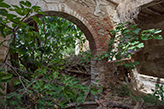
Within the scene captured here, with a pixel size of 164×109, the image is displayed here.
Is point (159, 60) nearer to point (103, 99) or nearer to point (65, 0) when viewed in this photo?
point (103, 99)

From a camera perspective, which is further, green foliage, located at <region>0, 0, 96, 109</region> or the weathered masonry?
the weathered masonry

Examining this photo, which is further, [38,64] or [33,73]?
[38,64]

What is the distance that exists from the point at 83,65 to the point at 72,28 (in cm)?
178

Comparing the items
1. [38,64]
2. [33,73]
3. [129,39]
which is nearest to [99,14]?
[129,39]

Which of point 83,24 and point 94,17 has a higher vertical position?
point 94,17

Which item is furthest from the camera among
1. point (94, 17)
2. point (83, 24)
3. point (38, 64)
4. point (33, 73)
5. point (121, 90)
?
point (121, 90)

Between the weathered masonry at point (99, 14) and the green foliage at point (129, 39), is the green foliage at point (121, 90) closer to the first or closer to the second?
the weathered masonry at point (99, 14)

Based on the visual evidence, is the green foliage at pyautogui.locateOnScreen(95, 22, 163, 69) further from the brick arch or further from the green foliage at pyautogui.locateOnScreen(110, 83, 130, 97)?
the green foliage at pyautogui.locateOnScreen(110, 83, 130, 97)

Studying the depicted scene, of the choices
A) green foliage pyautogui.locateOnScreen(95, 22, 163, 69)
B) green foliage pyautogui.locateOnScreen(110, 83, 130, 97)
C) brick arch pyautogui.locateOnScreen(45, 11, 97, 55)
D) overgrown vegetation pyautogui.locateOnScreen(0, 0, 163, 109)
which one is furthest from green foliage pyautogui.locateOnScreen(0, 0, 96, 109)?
green foliage pyautogui.locateOnScreen(110, 83, 130, 97)

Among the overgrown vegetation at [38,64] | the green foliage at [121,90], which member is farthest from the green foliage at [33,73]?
the green foliage at [121,90]

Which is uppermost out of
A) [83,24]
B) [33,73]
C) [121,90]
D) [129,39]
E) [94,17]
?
[94,17]

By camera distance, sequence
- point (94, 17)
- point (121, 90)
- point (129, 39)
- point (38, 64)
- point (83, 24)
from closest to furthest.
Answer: point (38, 64) < point (129, 39) < point (83, 24) < point (94, 17) < point (121, 90)

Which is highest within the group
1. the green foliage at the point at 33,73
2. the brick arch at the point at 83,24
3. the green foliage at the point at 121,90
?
the brick arch at the point at 83,24

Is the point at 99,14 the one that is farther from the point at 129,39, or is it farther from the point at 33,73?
the point at 33,73
